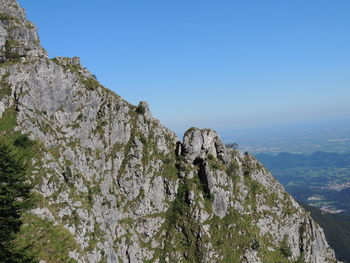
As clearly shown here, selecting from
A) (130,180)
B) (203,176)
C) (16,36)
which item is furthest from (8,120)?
(203,176)

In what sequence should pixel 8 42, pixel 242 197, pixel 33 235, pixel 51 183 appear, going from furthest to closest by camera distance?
pixel 242 197 < pixel 8 42 < pixel 51 183 < pixel 33 235

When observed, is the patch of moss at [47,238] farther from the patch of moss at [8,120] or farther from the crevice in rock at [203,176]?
the crevice in rock at [203,176]

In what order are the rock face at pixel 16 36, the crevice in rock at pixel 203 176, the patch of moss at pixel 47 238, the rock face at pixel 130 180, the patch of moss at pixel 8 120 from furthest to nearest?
the crevice in rock at pixel 203 176, the rock face at pixel 16 36, the rock face at pixel 130 180, the patch of moss at pixel 8 120, the patch of moss at pixel 47 238

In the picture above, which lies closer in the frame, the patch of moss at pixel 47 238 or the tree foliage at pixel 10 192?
the tree foliage at pixel 10 192

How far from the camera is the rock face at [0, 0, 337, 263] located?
3120 inches

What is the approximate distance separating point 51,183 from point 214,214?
181 feet

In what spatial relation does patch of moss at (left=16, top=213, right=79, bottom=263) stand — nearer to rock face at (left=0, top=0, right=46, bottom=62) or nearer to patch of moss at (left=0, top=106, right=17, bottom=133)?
patch of moss at (left=0, top=106, right=17, bottom=133)

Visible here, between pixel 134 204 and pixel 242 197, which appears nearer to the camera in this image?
pixel 134 204

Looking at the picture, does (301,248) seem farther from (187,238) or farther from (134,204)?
(134,204)

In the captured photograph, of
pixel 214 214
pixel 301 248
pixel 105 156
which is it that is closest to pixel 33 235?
pixel 105 156

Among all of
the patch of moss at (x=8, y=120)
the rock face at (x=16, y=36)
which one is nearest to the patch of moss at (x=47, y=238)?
the patch of moss at (x=8, y=120)

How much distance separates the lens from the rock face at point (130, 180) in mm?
79250

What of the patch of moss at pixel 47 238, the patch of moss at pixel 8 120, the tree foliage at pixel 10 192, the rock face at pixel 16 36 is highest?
the rock face at pixel 16 36

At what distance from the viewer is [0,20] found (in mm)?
108000
